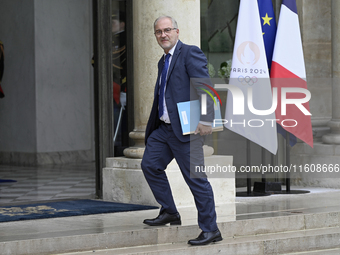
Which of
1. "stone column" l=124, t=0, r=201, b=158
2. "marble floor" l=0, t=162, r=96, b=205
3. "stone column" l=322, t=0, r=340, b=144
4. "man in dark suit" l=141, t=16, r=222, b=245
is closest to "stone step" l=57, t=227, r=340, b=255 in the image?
"man in dark suit" l=141, t=16, r=222, b=245

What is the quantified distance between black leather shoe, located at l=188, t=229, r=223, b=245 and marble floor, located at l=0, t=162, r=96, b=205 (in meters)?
2.84

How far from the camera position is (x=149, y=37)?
6918mm

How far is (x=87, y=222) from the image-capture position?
18.7ft

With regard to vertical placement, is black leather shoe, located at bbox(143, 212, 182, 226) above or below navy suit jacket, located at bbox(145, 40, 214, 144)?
below

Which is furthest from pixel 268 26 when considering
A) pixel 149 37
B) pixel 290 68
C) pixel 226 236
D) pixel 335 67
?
pixel 226 236

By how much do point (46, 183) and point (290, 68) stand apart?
404 cm

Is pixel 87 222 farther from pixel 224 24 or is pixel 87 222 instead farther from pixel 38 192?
pixel 224 24

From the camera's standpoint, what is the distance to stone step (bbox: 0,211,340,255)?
4.86 m

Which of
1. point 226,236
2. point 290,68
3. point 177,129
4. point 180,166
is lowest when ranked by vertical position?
point 226,236

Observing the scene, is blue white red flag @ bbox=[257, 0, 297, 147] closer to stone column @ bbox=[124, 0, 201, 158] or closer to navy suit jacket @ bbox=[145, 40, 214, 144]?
stone column @ bbox=[124, 0, 201, 158]

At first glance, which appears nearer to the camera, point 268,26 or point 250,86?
point 250,86

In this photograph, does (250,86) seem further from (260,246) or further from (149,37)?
(260,246)

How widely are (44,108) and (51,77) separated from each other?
68cm

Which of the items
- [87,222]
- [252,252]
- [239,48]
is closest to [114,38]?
[239,48]
